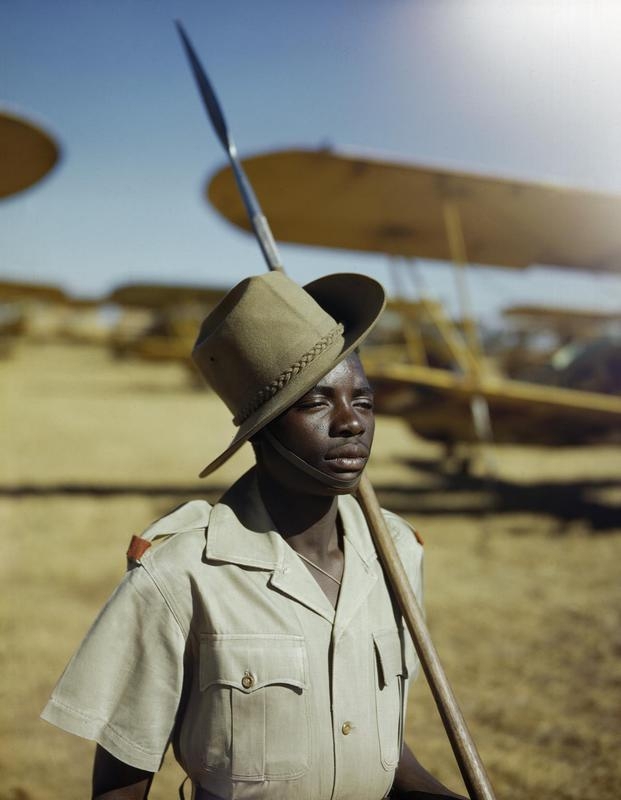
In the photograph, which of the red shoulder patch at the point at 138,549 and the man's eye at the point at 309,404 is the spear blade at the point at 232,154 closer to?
the man's eye at the point at 309,404

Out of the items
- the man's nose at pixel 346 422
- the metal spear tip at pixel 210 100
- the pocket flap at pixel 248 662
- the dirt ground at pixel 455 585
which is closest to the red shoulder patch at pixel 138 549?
the pocket flap at pixel 248 662

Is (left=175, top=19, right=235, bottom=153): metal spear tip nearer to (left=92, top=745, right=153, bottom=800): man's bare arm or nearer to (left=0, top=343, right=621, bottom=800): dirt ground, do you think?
(left=92, top=745, right=153, bottom=800): man's bare arm

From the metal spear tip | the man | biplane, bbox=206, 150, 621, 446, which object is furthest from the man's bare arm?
biplane, bbox=206, 150, 621, 446

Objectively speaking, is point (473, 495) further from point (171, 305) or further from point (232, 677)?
point (171, 305)

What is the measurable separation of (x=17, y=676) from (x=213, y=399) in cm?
1609

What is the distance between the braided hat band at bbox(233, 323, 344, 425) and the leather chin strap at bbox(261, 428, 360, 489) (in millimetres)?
80

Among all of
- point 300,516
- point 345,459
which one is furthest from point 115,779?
point 345,459

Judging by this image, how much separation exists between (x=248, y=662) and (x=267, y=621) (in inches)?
2.9

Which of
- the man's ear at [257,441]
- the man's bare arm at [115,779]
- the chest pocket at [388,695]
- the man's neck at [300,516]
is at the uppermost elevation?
the man's ear at [257,441]

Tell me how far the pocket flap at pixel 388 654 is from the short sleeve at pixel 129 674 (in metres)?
0.37

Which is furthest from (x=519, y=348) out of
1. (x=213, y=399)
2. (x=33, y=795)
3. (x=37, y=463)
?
(x=33, y=795)

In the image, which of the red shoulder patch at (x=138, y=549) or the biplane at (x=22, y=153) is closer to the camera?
the red shoulder patch at (x=138, y=549)

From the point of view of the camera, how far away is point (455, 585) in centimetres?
493

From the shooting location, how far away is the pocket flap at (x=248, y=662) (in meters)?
1.15
